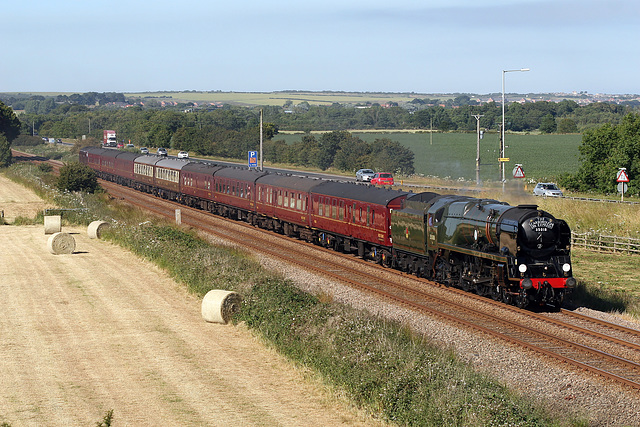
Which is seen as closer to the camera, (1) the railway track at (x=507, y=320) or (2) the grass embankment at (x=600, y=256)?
(1) the railway track at (x=507, y=320)

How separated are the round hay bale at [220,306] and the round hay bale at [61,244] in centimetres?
1777

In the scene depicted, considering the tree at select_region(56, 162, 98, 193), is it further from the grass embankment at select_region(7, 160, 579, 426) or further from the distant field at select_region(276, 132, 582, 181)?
the distant field at select_region(276, 132, 582, 181)

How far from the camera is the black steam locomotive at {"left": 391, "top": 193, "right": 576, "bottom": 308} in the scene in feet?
76.8

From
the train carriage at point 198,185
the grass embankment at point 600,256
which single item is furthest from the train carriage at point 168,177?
the grass embankment at point 600,256

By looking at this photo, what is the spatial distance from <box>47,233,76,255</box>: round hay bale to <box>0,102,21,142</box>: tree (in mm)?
Result: 106050

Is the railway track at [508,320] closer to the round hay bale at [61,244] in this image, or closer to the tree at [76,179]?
the round hay bale at [61,244]

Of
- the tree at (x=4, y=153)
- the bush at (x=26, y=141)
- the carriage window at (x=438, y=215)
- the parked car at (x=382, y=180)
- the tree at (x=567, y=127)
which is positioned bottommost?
the parked car at (x=382, y=180)

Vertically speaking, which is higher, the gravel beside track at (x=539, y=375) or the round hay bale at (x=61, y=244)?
the round hay bale at (x=61, y=244)

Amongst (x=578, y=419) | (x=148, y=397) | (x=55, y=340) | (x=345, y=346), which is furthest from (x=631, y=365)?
(x=55, y=340)

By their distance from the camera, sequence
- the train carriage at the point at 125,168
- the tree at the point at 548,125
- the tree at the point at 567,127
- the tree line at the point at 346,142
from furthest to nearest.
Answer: the tree at the point at 567,127 < the tree at the point at 548,125 < the train carriage at the point at 125,168 < the tree line at the point at 346,142

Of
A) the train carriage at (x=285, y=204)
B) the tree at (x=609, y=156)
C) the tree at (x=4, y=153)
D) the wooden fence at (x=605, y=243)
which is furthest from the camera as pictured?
the tree at (x=4, y=153)

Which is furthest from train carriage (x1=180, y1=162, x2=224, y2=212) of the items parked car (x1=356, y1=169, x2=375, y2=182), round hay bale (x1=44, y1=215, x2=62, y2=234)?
parked car (x1=356, y1=169, x2=375, y2=182)

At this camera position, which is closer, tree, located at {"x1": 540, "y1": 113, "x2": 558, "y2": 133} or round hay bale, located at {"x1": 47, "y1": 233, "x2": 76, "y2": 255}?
round hay bale, located at {"x1": 47, "y1": 233, "x2": 76, "y2": 255}

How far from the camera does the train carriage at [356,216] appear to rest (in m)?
32.4
